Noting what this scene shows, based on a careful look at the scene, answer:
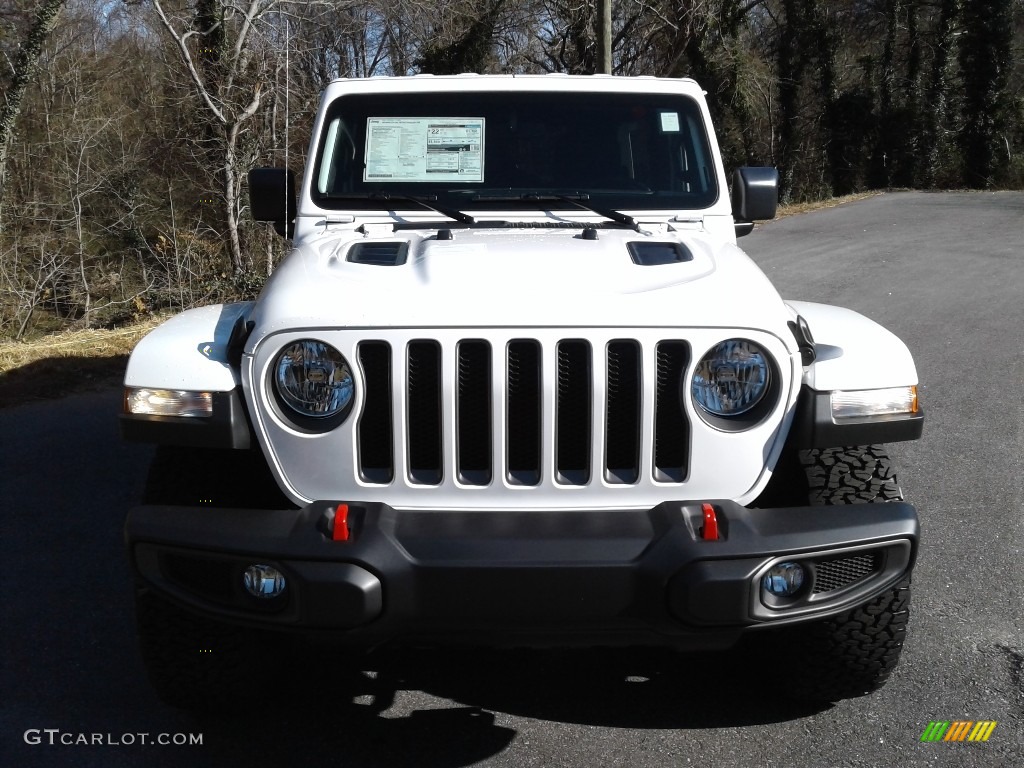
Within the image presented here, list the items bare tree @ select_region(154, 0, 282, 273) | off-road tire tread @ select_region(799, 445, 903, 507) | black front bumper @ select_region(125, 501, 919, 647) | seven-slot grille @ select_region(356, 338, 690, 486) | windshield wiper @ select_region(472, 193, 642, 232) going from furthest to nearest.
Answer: bare tree @ select_region(154, 0, 282, 273) → windshield wiper @ select_region(472, 193, 642, 232) → off-road tire tread @ select_region(799, 445, 903, 507) → seven-slot grille @ select_region(356, 338, 690, 486) → black front bumper @ select_region(125, 501, 919, 647)

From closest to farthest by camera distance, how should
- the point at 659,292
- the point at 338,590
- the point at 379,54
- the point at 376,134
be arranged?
the point at 338,590 → the point at 659,292 → the point at 376,134 → the point at 379,54

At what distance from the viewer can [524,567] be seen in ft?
7.85

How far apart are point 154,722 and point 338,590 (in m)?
1.07

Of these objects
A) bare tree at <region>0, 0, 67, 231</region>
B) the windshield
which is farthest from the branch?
the windshield

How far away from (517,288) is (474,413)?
1.15 feet

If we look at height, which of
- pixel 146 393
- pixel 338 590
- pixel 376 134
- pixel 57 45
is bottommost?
pixel 338 590

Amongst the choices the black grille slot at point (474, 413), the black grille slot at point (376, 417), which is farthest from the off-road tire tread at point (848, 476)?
the black grille slot at point (376, 417)

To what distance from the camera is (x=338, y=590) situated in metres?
2.39

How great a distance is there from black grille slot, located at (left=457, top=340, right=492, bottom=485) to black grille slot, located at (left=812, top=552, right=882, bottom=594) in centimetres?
89

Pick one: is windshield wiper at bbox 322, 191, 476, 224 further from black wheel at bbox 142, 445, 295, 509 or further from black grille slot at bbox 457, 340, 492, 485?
black wheel at bbox 142, 445, 295, 509

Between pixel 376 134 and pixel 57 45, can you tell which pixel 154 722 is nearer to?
pixel 376 134

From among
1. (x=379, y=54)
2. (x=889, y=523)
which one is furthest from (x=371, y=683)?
(x=379, y=54)

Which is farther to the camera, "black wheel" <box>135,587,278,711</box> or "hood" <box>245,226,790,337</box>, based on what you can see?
"black wheel" <box>135,587,278,711</box>

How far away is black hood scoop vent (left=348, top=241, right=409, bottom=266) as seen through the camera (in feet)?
9.98
